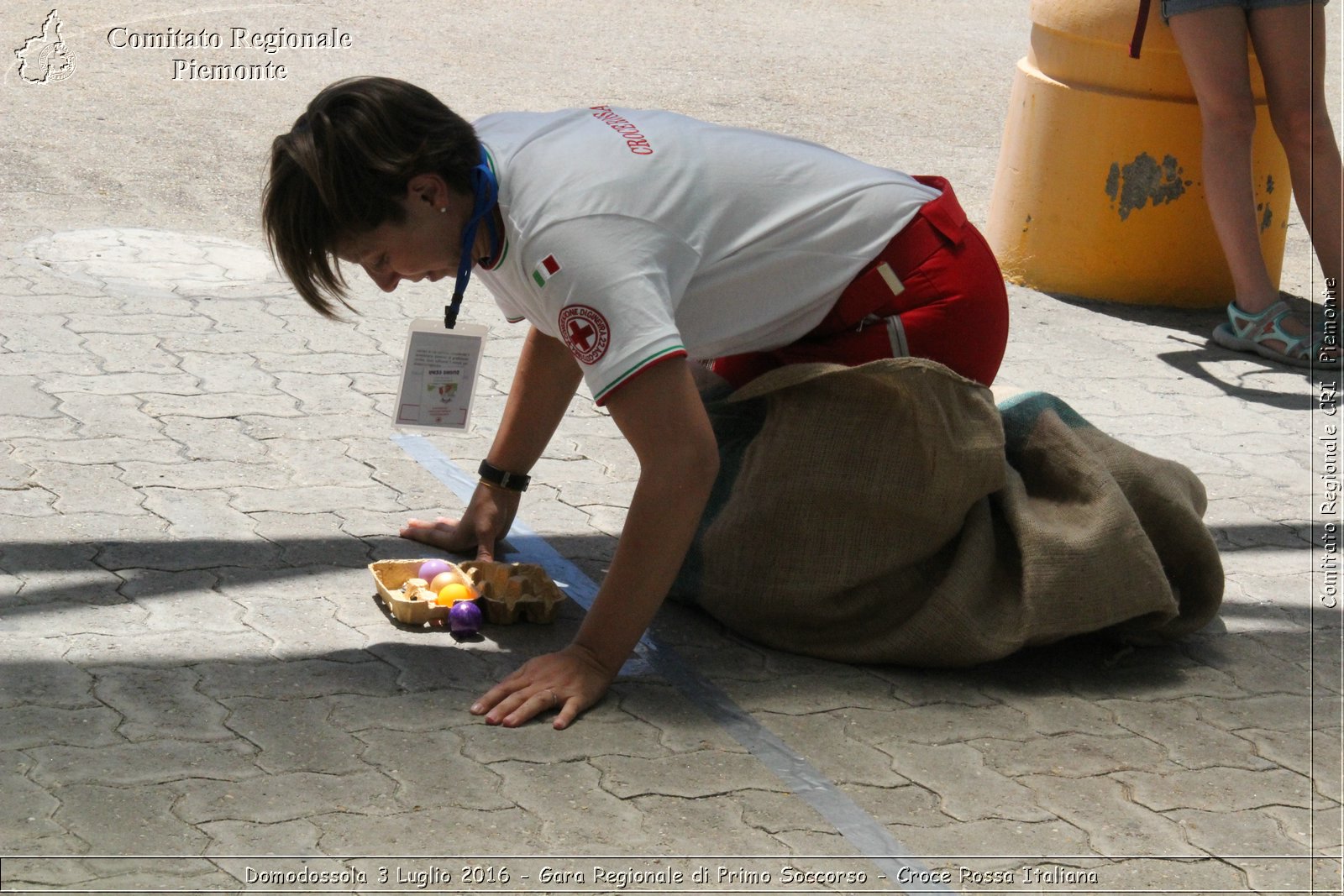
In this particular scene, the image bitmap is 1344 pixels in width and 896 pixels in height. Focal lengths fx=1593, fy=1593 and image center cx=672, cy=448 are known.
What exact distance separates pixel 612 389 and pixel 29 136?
182 inches

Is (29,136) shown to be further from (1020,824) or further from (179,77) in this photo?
(1020,824)

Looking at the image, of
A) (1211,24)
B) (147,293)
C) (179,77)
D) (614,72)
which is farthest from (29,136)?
(1211,24)

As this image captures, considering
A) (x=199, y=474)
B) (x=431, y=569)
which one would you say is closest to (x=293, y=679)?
(x=431, y=569)

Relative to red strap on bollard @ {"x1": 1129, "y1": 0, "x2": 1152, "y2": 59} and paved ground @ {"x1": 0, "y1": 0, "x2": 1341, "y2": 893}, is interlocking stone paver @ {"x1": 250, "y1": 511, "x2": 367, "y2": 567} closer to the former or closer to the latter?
paved ground @ {"x1": 0, "y1": 0, "x2": 1341, "y2": 893}

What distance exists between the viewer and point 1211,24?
5086 mm

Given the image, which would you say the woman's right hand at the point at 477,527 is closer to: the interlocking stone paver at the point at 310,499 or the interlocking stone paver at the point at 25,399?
the interlocking stone paver at the point at 310,499

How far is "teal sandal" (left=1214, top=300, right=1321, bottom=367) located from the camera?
5324mm

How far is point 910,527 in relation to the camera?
10.0ft

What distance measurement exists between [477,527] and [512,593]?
320 millimetres

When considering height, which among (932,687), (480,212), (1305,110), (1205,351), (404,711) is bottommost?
(404,711)

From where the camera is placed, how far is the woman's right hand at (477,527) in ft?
11.4

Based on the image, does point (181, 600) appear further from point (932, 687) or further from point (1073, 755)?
point (1073, 755)

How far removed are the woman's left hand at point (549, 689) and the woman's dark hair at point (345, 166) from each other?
0.75 m

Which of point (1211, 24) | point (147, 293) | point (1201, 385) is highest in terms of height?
point (1211, 24)
